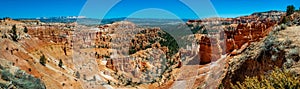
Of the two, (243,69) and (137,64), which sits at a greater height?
(243,69)

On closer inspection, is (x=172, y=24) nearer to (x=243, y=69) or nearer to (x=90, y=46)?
(x=90, y=46)

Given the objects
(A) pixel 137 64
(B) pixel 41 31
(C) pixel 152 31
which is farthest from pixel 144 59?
(C) pixel 152 31

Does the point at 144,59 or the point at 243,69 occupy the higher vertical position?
the point at 243,69

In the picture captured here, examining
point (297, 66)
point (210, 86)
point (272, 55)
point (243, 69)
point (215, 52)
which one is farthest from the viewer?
point (215, 52)

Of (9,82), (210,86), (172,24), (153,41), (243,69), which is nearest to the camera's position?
(9,82)

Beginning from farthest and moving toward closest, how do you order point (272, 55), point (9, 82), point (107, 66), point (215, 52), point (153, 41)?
point (153, 41)
point (107, 66)
point (215, 52)
point (272, 55)
point (9, 82)

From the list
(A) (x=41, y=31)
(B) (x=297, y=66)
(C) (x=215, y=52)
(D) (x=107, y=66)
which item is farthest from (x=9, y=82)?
(A) (x=41, y=31)

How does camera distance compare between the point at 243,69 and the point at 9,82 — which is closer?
the point at 9,82

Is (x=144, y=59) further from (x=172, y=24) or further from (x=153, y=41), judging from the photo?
(x=172, y=24)

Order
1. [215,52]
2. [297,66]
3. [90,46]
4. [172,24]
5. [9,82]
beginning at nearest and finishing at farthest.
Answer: [297,66]
[9,82]
[215,52]
[90,46]
[172,24]
